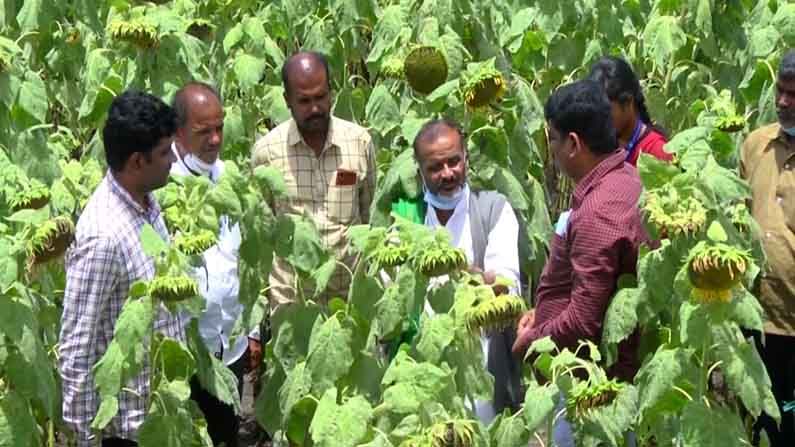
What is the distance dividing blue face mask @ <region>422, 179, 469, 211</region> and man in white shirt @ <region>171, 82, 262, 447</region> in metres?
0.57

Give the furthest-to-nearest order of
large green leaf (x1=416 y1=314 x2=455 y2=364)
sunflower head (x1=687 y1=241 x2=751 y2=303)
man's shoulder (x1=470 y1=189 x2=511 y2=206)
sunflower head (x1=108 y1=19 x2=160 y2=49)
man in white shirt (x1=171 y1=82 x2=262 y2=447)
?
1. sunflower head (x1=108 y1=19 x2=160 y2=49)
2. man in white shirt (x1=171 y1=82 x2=262 y2=447)
3. man's shoulder (x1=470 y1=189 x2=511 y2=206)
4. large green leaf (x1=416 y1=314 x2=455 y2=364)
5. sunflower head (x1=687 y1=241 x2=751 y2=303)

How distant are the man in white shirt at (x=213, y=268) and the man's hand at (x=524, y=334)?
2.77ft

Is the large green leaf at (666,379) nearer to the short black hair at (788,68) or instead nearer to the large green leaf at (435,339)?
the large green leaf at (435,339)

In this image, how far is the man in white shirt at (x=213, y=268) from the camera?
514cm

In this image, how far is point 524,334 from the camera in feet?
15.0

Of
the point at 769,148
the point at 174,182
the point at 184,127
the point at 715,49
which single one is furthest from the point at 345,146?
the point at 715,49

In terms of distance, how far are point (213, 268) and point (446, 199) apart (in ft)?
2.48

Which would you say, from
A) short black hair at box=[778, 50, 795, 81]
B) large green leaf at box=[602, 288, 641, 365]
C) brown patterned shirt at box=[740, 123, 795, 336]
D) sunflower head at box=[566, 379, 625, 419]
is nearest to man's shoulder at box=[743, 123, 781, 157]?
brown patterned shirt at box=[740, 123, 795, 336]

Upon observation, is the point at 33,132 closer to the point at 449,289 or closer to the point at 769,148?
the point at 449,289

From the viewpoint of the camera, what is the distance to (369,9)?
747cm

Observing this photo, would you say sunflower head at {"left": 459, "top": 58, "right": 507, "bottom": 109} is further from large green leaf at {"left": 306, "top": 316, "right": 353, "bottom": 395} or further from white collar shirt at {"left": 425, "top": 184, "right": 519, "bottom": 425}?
large green leaf at {"left": 306, "top": 316, "right": 353, "bottom": 395}

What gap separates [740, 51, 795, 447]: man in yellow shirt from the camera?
536cm

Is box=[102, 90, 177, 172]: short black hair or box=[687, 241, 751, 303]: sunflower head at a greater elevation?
box=[102, 90, 177, 172]: short black hair

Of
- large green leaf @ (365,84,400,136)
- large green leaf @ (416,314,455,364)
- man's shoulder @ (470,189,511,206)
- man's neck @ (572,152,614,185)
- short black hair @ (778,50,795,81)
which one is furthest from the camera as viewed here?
large green leaf @ (365,84,400,136)
